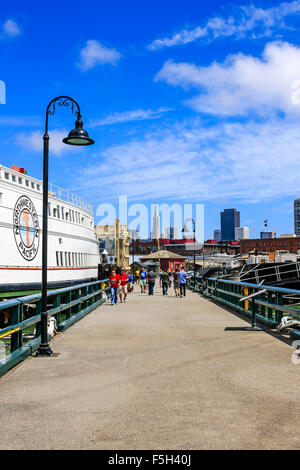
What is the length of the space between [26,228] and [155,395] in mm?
19982

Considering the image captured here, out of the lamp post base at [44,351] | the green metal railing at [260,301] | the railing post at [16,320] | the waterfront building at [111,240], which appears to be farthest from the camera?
the waterfront building at [111,240]

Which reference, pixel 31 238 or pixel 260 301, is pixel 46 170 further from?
pixel 31 238

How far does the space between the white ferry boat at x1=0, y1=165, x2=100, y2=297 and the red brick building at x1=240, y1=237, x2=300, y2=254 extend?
467ft

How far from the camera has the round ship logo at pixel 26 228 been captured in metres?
24.0

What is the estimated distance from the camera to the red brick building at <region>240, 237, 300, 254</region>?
16938 centimetres

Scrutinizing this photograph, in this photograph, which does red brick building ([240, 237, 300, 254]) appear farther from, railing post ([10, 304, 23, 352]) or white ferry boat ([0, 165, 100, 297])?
railing post ([10, 304, 23, 352])

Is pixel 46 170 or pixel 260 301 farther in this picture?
pixel 260 301

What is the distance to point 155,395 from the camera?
20.7ft

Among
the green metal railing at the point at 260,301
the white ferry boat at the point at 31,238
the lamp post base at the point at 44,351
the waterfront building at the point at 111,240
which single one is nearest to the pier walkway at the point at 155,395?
the lamp post base at the point at 44,351

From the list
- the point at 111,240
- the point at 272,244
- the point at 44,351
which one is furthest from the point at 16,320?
the point at 272,244

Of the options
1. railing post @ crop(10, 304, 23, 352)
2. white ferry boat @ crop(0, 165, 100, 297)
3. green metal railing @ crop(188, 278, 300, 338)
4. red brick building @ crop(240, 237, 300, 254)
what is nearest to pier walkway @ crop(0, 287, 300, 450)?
railing post @ crop(10, 304, 23, 352)

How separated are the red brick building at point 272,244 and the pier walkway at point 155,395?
163m

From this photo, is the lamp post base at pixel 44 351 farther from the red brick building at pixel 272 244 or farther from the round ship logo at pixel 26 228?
the red brick building at pixel 272 244
